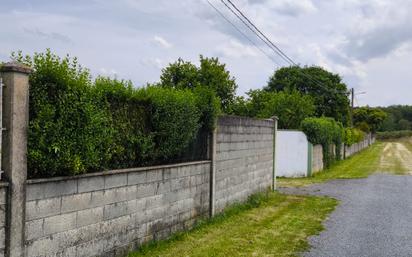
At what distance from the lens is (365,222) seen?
10.6 metres

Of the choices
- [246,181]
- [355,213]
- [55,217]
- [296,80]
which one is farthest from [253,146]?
[296,80]

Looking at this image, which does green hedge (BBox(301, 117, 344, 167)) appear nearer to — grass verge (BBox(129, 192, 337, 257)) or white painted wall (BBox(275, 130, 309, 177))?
white painted wall (BBox(275, 130, 309, 177))

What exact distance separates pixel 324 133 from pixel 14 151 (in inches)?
841

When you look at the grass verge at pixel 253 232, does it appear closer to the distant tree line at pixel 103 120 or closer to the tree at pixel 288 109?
the distant tree line at pixel 103 120

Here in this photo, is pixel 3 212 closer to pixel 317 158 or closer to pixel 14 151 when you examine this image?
pixel 14 151

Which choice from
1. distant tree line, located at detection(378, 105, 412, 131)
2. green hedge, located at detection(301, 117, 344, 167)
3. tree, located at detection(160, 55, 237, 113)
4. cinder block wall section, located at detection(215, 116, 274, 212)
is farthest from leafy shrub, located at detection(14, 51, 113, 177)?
distant tree line, located at detection(378, 105, 412, 131)

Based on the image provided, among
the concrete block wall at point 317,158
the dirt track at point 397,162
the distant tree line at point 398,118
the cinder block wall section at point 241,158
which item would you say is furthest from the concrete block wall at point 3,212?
the distant tree line at point 398,118

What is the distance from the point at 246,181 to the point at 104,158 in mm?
6904

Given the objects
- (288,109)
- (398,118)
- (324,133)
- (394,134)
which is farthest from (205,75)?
(398,118)

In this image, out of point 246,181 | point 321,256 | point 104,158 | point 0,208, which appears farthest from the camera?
point 246,181

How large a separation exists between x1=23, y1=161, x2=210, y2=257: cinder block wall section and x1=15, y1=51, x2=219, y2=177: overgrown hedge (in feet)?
0.71

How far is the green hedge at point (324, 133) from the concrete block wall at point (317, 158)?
306 millimetres

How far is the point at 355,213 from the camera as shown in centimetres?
1185

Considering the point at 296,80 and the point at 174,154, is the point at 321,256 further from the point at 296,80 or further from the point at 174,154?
the point at 296,80
